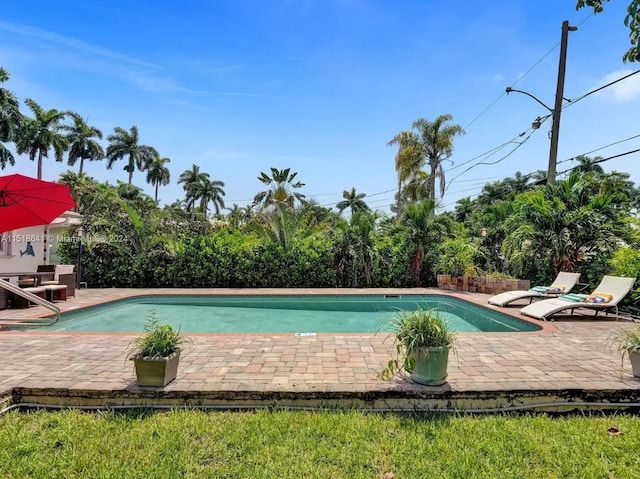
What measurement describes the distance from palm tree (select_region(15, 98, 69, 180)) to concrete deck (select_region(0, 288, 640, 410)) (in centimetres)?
3669

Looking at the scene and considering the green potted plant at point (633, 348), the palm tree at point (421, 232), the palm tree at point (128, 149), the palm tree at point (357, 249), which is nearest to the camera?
the green potted plant at point (633, 348)

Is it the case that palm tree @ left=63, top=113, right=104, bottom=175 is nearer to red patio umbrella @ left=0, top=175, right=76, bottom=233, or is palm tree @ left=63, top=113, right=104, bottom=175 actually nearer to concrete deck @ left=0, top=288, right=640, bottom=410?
red patio umbrella @ left=0, top=175, right=76, bottom=233

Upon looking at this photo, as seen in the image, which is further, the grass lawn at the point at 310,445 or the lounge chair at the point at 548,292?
the lounge chair at the point at 548,292

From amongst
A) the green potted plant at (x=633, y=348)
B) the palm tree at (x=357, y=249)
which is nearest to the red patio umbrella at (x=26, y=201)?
the palm tree at (x=357, y=249)

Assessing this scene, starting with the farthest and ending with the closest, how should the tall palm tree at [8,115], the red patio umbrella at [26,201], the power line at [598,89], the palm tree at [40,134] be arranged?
1. the palm tree at [40,134]
2. the tall palm tree at [8,115]
3. the power line at [598,89]
4. the red patio umbrella at [26,201]

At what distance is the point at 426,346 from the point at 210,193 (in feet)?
193

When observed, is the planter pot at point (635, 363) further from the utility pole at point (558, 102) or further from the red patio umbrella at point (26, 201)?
the utility pole at point (558, 102)

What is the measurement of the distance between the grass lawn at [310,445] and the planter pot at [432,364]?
403 mm

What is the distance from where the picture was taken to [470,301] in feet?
33.4

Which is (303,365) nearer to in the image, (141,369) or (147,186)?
(141,369)

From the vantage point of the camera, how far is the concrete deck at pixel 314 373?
136 inches

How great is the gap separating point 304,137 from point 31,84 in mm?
12451

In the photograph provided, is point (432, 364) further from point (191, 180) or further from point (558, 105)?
point (191, 180)

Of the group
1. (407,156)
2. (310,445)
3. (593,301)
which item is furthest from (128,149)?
(310,445)
